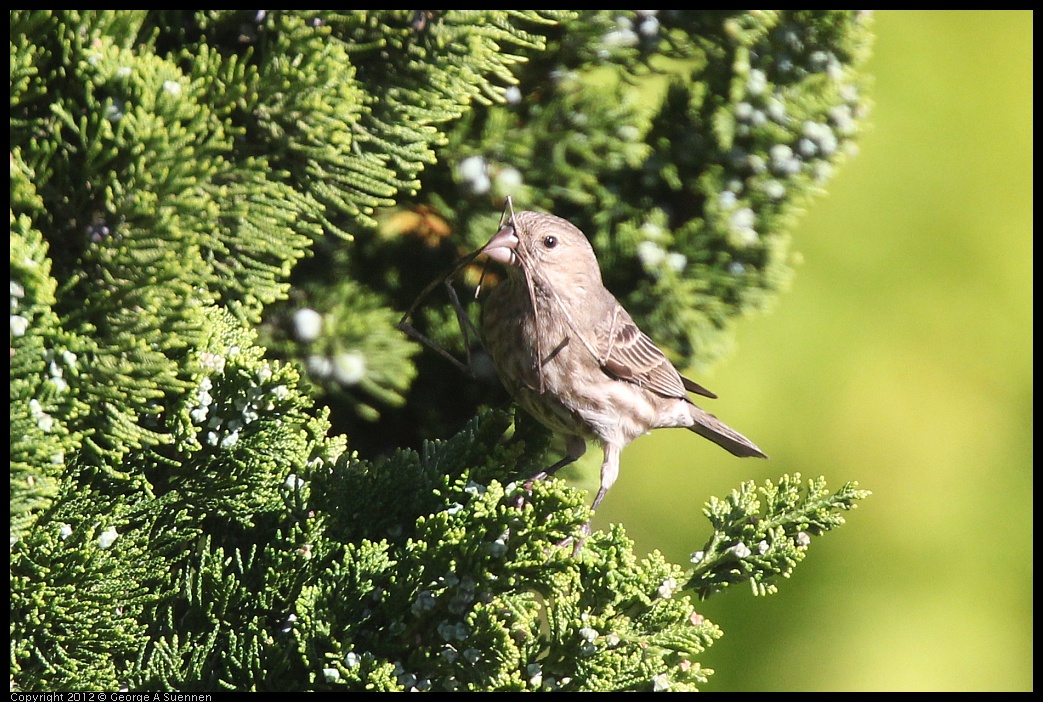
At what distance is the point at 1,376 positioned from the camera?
1.68 meters

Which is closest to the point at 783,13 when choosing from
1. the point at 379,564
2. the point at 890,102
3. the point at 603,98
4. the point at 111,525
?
the point at 603,98

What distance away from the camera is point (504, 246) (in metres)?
2.44

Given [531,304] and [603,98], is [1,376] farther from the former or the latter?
[603,98]

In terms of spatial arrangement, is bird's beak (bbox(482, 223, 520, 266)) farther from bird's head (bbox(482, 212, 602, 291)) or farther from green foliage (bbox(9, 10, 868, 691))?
green foliage (bbox(9, 10, 868, 691))

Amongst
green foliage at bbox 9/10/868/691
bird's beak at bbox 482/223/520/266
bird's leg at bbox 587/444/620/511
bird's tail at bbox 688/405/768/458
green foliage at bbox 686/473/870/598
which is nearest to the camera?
green foliage at bbox 9/10/868/691

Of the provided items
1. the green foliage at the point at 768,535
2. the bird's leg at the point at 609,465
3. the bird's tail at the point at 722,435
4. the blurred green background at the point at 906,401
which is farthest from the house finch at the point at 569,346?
the green foliage at the point at 768,535

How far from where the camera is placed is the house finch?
2719 millimetres

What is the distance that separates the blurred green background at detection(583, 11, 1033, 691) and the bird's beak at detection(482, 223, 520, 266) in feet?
4.05

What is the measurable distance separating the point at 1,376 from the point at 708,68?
206 cm

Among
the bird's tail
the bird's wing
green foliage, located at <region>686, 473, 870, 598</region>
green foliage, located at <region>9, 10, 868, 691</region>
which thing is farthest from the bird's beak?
the bird's tail

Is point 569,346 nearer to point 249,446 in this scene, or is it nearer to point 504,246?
point 504,246

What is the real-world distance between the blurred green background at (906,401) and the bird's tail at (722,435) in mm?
134

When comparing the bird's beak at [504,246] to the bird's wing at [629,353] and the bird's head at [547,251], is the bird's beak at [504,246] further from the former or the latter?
the bird's wing at [629,353]

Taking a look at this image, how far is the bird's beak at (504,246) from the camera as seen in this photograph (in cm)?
242
